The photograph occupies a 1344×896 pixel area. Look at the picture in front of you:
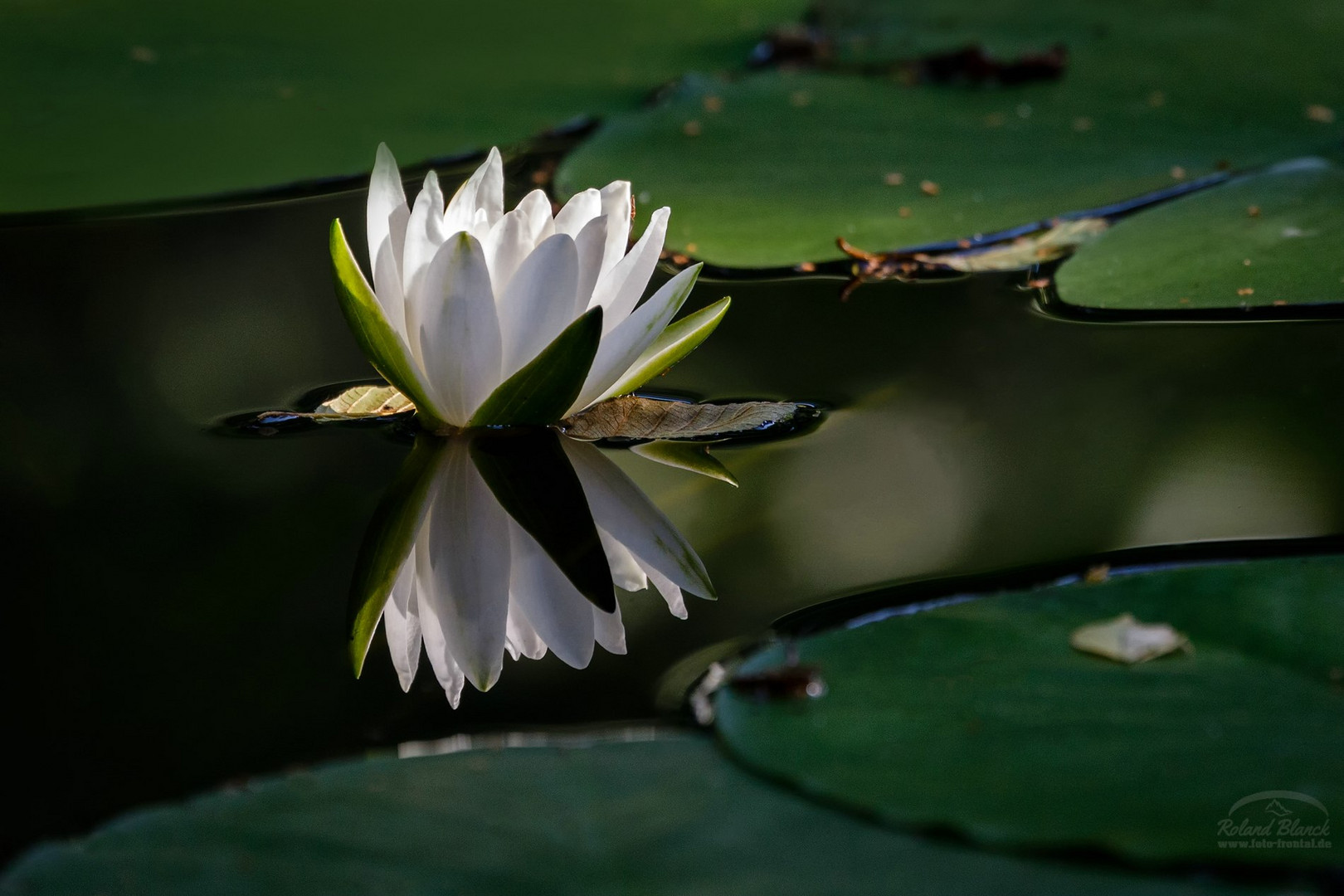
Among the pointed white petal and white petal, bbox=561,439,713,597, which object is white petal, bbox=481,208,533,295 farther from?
white petal, bbox=561,439,713,597

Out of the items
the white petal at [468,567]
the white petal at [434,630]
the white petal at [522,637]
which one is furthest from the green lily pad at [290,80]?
the white petal at [522,637]

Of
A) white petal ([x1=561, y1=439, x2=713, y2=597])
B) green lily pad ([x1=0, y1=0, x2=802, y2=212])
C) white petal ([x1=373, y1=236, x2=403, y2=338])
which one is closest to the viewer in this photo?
white petal ([x1=561, y1=439, x2=713, y2=597])

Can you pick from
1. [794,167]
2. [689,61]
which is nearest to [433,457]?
[794,167]

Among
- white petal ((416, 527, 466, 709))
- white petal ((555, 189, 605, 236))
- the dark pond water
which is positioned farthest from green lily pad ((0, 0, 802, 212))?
white petal ((416, 527, 466, 709))

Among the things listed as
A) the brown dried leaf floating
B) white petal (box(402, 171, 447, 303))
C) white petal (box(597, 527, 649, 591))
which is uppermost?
white petal (box(402, 171, 447, 303))

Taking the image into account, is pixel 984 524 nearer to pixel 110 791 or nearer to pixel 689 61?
pixel 110 791

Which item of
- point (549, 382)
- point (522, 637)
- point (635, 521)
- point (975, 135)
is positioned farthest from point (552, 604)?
point (975, 135)
